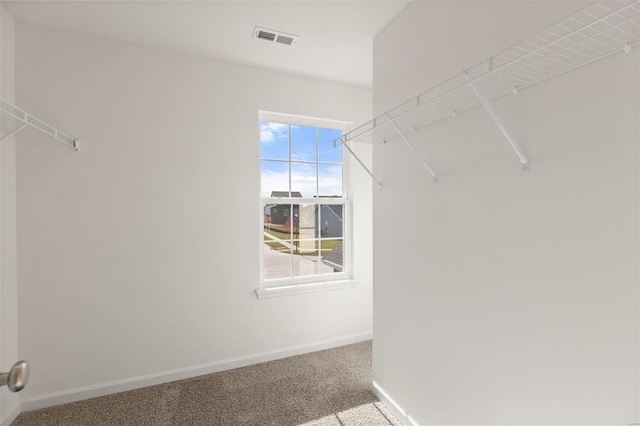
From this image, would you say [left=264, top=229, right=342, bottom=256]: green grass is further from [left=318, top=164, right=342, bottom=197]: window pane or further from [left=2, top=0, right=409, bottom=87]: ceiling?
[left=2, top=0, right=409, bottom=87]: ceiling

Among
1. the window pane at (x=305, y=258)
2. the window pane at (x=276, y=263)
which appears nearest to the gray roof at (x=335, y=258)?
the window pane at (x=305, y=258)

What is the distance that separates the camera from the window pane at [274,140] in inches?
109

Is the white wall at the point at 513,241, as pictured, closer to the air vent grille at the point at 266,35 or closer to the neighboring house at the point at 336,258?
the air vent grille at the point at 266,35

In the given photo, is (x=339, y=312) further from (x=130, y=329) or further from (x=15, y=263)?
(x=15, y=263)

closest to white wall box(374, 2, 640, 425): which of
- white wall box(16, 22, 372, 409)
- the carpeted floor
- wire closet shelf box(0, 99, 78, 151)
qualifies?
the carpeted floor

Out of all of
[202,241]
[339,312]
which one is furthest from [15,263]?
[339,312]

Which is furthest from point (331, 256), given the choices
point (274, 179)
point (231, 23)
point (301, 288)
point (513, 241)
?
point (231, 23)

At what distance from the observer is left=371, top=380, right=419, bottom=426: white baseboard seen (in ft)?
6.00

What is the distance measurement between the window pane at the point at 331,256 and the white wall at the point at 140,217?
37 centimetres

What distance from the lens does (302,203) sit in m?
2.89

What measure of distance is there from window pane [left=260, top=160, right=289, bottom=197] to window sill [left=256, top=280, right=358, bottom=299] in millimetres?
852

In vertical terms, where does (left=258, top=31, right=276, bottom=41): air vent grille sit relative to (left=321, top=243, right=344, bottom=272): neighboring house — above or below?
above

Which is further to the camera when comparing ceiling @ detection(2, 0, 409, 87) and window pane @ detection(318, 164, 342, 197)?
window pane @ detection(318, 164, 342, 197)

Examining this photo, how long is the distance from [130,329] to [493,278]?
2.44 meters
